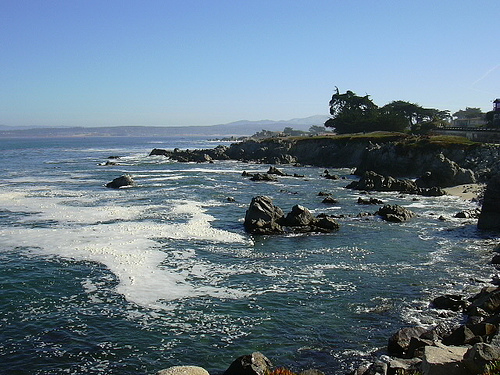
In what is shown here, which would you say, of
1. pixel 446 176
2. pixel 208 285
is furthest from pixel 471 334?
pixel 446 176

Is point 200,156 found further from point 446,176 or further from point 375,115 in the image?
point 446,176

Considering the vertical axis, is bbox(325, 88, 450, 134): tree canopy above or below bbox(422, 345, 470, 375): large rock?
above

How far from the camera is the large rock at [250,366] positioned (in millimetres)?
13922

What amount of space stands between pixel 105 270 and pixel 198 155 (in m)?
98.4

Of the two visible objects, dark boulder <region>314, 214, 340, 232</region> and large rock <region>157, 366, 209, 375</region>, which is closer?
large rock <region>157, 366, 209, 375</region>

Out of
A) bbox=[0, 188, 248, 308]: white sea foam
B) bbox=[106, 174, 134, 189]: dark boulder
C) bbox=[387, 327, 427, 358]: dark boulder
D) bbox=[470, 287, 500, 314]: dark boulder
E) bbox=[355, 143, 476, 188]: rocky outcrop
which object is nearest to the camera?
bbox=[387, 327, 427, 358]: dark boulder

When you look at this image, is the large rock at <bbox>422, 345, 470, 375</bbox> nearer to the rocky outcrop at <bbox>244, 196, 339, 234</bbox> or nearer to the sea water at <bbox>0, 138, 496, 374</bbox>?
the sea water at <bbox>0, 138, 496, 374</bbox>

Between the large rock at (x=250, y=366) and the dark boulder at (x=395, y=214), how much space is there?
27.8 meters

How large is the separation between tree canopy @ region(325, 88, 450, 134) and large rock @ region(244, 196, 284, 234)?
8053 centimetres

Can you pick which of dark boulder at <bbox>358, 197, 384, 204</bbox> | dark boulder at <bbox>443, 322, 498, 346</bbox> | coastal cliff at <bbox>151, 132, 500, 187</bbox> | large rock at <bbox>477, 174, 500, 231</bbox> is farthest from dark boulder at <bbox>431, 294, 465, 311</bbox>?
coastal cliff at <bbox>151, 132, 500, 187</bbox>

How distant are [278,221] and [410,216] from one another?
12.3 metres

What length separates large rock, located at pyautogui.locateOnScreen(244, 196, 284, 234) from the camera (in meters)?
35.7

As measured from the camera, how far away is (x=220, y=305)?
21.0 metres

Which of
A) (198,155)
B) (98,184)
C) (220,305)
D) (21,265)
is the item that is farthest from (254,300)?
(198,155)
